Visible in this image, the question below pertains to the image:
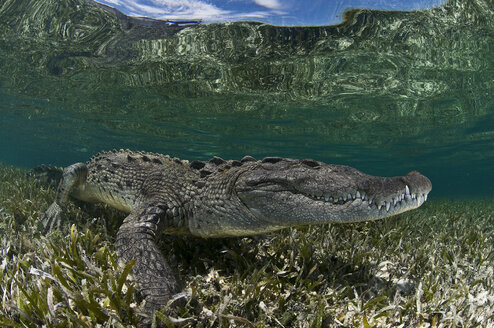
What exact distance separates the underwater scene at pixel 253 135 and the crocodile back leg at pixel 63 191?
52 millimetres

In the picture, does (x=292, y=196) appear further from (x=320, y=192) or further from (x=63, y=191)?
(x=63, y=191)

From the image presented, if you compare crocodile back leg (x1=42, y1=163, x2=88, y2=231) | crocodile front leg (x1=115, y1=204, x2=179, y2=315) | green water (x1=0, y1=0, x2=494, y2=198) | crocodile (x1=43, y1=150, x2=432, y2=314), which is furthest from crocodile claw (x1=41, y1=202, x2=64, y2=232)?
green water (x1=0, y1=0, x2=494, y2=198)

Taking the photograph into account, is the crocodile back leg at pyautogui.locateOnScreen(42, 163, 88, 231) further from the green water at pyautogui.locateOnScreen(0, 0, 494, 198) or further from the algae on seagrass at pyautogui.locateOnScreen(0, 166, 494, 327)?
the green water at pyautogui.locateOnScreen(0, 0, 494, 198)

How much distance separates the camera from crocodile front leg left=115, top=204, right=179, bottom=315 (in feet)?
6.72

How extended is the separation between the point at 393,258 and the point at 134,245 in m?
2.52

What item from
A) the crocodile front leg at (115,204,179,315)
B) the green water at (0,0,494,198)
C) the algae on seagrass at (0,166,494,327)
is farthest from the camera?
the green water at (0,0,494,198)

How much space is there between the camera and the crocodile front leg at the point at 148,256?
205cm

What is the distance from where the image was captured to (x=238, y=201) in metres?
2.74

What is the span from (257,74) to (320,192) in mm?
10085

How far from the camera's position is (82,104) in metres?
17.8

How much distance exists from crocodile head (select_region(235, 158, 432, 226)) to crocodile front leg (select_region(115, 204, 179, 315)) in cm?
84

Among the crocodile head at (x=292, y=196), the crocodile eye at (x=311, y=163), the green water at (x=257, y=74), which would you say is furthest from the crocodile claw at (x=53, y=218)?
the green water at (x=257, y=74)

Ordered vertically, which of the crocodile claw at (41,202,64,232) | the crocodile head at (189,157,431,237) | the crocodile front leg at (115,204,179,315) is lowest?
the crocodile claw at (41,202,64,232)

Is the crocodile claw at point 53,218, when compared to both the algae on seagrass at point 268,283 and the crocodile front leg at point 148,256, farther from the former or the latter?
the crocodile front leg at point 148,256
